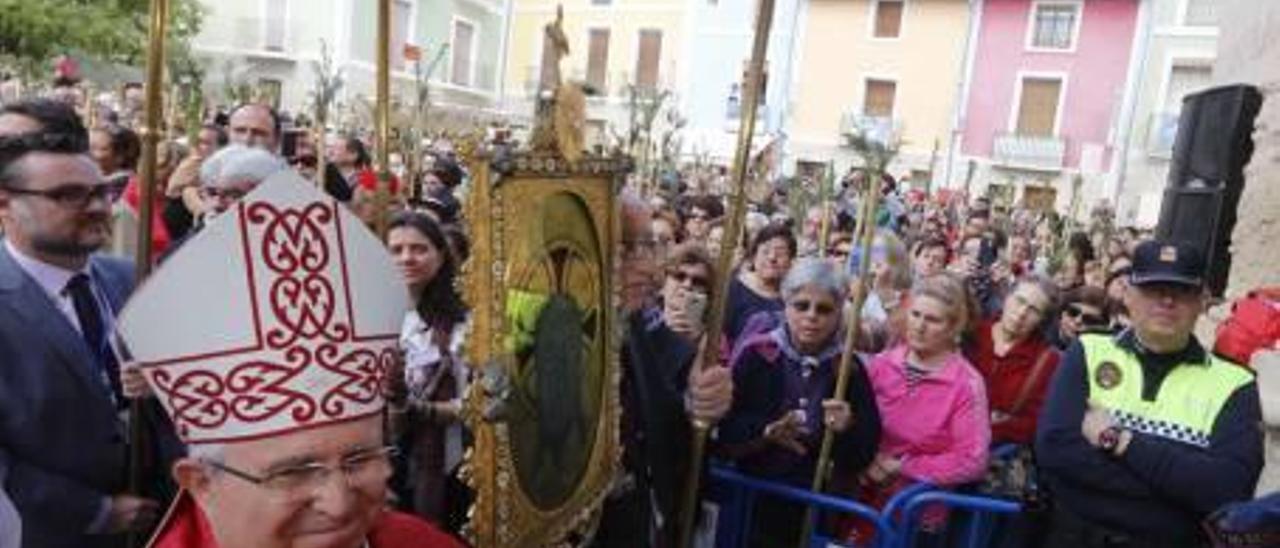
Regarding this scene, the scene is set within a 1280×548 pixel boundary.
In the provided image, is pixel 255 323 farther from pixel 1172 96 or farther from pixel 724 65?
pixel 724 65

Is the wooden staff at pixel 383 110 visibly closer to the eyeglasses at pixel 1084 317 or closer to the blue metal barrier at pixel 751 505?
the blue metal barrier at pixel 751 505

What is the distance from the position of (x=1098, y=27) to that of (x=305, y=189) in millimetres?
31964

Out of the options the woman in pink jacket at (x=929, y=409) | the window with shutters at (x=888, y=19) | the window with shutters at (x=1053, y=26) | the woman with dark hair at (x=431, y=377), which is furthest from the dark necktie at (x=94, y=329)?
the window with shutters at (x=888, y=19)

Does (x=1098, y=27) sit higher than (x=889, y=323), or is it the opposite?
(x=1098, y=27)

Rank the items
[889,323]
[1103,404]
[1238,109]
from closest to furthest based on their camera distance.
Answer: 1. [1103,404]
2. [889,323]
3. [1238,109]

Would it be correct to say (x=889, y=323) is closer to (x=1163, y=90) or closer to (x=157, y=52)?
(x=157, y=52)

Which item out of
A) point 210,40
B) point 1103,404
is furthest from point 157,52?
point 210,40

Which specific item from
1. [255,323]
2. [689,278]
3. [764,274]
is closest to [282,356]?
[255,323]

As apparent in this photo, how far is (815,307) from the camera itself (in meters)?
3.55

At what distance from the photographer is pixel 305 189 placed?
1723 millimetres

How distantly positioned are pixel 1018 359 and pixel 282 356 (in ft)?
11.8

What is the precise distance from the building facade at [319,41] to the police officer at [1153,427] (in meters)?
28.9

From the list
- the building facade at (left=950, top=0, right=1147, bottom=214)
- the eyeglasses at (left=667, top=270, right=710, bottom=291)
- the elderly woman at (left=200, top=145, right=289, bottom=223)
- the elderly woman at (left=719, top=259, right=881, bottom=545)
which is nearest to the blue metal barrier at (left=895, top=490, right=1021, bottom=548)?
the elderly woman at (left=719, top=259, right=881, bottom=545)

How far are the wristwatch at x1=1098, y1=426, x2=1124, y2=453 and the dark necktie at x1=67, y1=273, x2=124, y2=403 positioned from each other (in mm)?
2787
